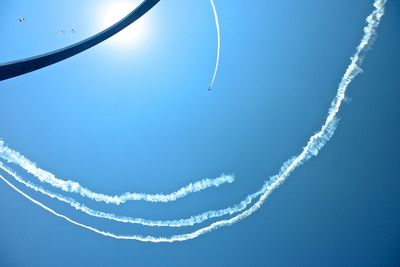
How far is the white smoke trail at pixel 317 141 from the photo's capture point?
2.93m

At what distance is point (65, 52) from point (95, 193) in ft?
4.56

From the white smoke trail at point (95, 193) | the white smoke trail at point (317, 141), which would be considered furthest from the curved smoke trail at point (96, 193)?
the white smoke trail at point (317, 141)

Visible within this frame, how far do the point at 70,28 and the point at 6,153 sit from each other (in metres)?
1.37

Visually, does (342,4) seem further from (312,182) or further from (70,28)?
(70,28)

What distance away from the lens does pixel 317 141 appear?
304 centimetres

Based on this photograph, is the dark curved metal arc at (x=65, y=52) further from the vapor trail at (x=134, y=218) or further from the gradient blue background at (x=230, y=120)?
the vapor trail at (x=134, y=218)

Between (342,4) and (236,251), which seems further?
(236,251)

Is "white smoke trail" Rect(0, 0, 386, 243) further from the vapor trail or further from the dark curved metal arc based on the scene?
the dark curved metal arc

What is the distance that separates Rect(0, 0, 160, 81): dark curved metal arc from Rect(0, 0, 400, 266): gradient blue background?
193 mm

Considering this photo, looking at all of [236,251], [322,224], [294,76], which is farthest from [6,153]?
[322,224]

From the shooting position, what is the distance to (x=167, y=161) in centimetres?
306

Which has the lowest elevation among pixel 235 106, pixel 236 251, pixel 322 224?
pixel 236 251

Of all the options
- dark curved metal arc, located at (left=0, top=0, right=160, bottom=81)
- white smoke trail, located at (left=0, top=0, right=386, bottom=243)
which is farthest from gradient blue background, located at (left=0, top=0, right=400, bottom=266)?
dark curved metal arc, located at (left=0, top=0, right=160, bottom=81)

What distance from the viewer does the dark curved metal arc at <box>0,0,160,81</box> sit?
2.08 meters
